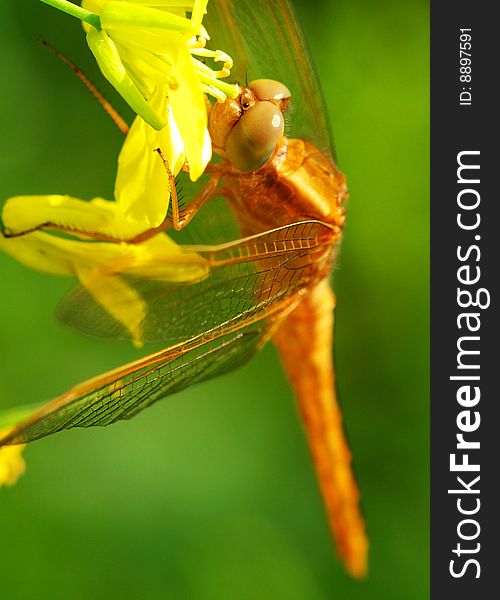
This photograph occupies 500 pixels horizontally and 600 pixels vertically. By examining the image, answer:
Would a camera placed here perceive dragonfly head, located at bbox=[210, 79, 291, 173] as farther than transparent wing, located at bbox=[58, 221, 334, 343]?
No

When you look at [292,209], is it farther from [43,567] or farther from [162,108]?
[43,567]

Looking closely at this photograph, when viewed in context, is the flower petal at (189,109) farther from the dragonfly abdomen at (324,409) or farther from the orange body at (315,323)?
the dragonfly abdomen at (324,409)

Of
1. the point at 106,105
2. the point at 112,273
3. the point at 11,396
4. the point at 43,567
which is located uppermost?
the point at 106,105

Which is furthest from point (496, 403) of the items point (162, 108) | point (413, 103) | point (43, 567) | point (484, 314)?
point (162, 108)

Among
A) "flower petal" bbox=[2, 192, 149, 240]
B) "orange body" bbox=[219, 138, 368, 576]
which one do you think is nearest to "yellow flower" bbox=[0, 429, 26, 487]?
"flower petal" bbox=[2, 192, 149, 240]

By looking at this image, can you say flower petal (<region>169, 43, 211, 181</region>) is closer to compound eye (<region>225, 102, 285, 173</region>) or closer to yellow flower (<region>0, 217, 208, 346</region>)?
compound eye (<region>225, 102, 285, 173</region>)

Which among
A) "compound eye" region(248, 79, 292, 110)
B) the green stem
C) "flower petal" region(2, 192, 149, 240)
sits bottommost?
"flower petal" region(2, 192, 149, 240)

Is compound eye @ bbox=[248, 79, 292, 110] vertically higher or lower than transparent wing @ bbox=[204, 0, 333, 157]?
lower

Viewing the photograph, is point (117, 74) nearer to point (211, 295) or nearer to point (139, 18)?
point (139, 18)
